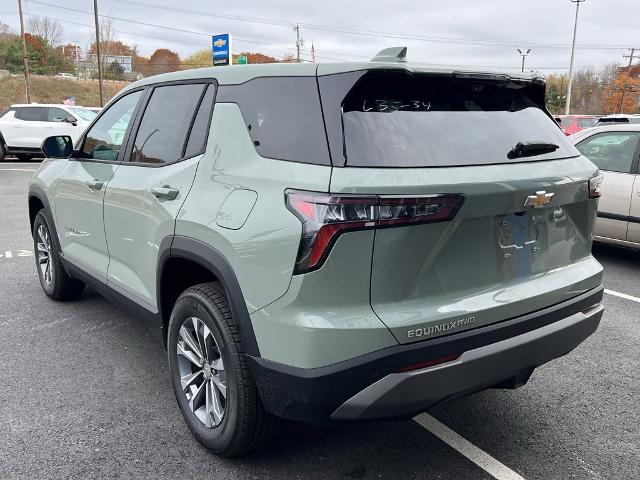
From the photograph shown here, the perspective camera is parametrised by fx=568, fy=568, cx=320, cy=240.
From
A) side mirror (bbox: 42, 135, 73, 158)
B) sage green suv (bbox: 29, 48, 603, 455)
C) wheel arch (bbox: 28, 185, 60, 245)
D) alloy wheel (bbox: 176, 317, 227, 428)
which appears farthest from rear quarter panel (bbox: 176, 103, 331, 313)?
wheel arch (bbox: 28, 185, 60, 245)

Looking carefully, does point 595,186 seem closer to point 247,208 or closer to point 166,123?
point 247,208

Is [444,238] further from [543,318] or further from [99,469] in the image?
[99,469]

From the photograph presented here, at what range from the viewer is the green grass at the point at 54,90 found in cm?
6425

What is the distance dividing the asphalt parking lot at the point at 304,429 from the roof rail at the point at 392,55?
171cm

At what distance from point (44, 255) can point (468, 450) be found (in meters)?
3.97

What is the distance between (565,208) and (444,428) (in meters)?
1.27

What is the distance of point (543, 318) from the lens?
2414 mm

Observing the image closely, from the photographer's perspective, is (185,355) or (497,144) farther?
(185,355)

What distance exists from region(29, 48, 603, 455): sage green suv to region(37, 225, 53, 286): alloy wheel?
2282mm

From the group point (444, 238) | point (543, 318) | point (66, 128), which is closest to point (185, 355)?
point (444, 238)

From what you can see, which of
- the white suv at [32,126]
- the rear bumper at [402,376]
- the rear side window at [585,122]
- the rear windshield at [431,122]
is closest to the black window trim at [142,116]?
the rear windshield at [431,122]

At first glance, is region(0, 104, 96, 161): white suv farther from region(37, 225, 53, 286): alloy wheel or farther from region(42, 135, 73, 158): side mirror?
region(42, 135, 73, 158): side mirror

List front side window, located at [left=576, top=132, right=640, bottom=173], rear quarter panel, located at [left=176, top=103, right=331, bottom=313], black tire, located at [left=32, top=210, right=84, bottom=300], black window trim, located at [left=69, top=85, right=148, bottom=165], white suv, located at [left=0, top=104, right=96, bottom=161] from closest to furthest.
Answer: rear quarter panel, located at [left=176, top=103, right=331, bottom=313]
black window trim, located at [left=69, top=85, right=148, bottom=165]
black tire, located at [left=32, top=210, right=84, bottom=300]
front side window, located at [left=576, top=132, right=640, bottom=173]
white suv, located at [left=0, top=104, right=96, bottom=161]

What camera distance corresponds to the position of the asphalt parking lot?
2.59 metres
